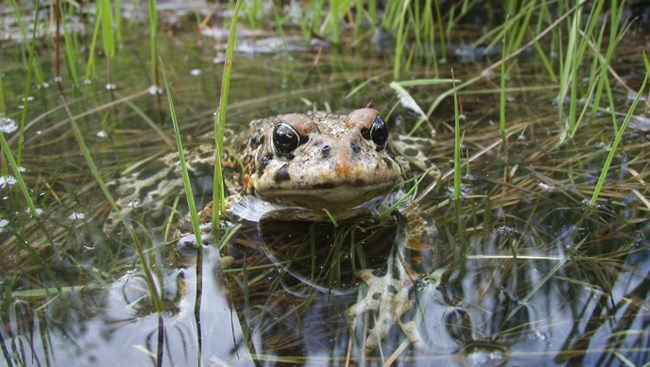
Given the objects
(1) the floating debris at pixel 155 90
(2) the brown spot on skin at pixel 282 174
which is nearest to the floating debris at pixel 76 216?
(2) the brown spot on skin at pixel 282 174

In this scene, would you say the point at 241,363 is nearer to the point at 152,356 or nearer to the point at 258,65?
the point at 152,356

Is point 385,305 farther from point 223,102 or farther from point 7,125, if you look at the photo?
point 7,125

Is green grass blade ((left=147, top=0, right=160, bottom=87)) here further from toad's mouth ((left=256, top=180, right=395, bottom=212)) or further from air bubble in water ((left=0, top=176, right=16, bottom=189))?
toad's mouth ((left=256, top=180, right=395, bottom=212))

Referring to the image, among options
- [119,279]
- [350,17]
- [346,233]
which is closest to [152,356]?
[119,279]

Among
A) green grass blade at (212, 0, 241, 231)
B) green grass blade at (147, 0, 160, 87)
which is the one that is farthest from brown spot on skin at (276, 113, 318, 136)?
green grass blade at (147, 0, 160, 87)

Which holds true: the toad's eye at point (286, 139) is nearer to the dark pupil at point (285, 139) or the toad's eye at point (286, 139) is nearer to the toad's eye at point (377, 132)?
the dark pupil at point (285, 139)

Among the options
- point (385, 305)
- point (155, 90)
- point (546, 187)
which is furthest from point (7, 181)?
point (546, 187)
